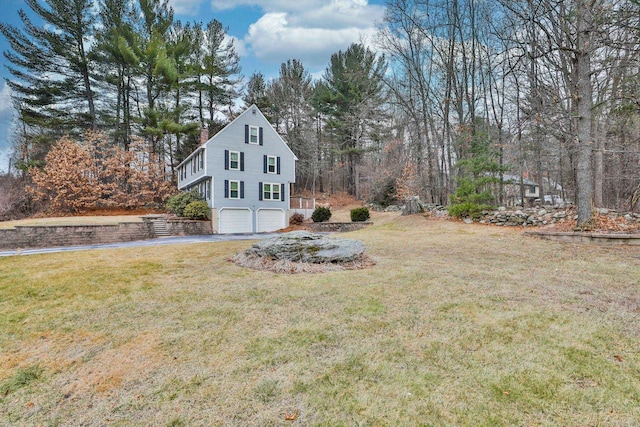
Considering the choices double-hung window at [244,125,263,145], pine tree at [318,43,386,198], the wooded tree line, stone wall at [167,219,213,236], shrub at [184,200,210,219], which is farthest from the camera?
pine tree at [318,43,386,198]

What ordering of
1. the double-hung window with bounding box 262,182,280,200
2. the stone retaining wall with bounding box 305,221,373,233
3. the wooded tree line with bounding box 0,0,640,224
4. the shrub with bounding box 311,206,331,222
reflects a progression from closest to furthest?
the wooded tree line with bounding box 0,0,640,224 → the stone retaining wall with bounding box 305,221,373,233 → the shrub with bounding box 311,206,331,222 → the double-hung window with bounding box 262,182,280,200

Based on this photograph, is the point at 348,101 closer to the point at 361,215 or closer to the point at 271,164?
the point at 271,164

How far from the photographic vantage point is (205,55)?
85.1 feet

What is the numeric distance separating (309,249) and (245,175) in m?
14.2

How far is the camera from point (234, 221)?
18.8 meters

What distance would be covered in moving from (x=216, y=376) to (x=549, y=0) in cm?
1022

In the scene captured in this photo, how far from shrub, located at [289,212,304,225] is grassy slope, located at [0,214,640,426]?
16.4 meters

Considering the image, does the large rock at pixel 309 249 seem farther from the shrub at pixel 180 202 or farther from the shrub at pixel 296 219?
→ the shrub at pixel 296 219

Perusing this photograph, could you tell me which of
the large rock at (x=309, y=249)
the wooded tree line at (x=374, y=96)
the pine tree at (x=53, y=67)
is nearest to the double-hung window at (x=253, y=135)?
the wooded tree line at (x=374, y=96)

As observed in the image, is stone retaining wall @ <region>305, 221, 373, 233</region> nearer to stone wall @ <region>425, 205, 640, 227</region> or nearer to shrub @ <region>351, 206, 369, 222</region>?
shrub @ <region>351, 206, 369, 222</region>

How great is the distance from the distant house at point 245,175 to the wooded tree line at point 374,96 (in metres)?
6.45

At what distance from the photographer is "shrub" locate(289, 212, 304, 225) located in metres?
21.5

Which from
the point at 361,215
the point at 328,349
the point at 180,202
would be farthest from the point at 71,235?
the point at 328,349

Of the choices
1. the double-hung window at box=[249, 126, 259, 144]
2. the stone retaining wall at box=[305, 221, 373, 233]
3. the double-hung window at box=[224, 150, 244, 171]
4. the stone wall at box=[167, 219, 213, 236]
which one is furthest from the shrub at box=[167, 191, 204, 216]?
the stone retaining wall at box=[305, 221, 373, 233]
